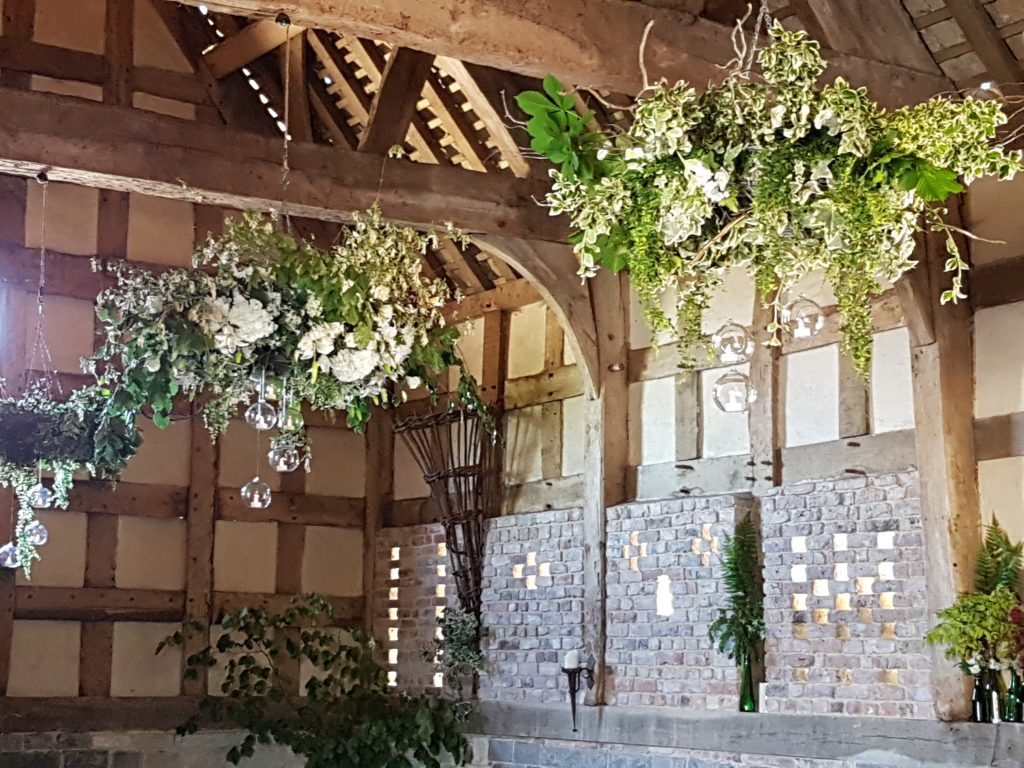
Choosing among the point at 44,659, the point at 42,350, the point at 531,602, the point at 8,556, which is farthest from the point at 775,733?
the point at 42,350

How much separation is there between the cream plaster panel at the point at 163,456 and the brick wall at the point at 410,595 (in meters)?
1.68

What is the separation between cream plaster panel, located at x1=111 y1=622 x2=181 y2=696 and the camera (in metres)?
9.61

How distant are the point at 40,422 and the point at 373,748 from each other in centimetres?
359

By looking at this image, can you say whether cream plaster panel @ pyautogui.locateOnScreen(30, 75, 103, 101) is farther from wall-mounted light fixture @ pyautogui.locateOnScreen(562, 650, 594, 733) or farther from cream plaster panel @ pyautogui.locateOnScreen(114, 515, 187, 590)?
wall-mounted light fixture @ pyautogui.locateOnScreen(562, 650, 594, 733)

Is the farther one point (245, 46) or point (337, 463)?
point (337, 463)

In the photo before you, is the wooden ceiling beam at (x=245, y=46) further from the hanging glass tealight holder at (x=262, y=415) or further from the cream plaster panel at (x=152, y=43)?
the hanging glass tealight holder at (x=262, y=415)

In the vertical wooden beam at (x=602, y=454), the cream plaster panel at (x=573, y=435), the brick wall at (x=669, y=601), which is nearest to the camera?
the brick wall at (x=669, y=601)

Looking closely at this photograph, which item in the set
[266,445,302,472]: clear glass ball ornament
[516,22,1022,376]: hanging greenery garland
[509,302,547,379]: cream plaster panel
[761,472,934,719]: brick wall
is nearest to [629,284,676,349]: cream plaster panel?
[509,302,547,379]: cream plaster panel

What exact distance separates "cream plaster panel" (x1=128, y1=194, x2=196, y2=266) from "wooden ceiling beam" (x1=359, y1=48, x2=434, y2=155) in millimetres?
3272

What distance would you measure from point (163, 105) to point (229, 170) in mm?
Result: 3646

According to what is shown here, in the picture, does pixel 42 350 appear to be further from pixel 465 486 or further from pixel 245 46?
pixel 465 486

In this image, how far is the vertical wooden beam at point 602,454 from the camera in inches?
334

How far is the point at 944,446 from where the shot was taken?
6570 mm

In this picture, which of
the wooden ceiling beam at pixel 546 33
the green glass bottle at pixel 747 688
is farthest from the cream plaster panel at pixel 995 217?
the green glass bottle at pixel 747 688
